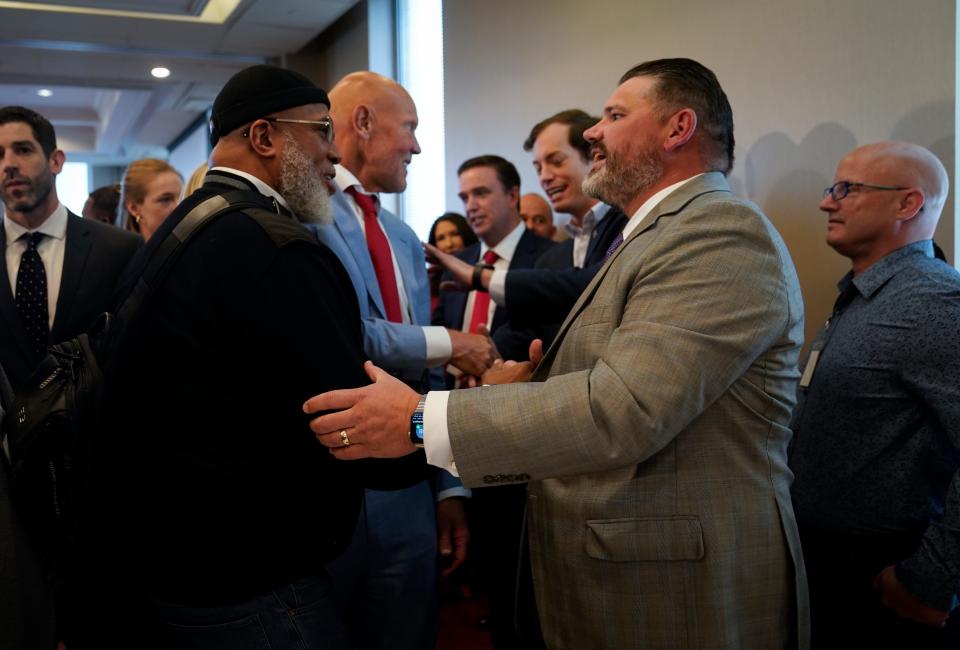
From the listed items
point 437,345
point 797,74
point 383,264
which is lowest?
point 437,345

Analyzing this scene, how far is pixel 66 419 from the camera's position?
1.30 meters

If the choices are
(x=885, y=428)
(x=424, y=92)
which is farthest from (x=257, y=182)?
(x=424, y=92)

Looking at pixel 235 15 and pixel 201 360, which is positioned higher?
pixel 235 15

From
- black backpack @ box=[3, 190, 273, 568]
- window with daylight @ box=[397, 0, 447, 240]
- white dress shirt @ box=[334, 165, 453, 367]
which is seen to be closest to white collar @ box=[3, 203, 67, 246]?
white dress shirt @ box=[334, 165, 453, 367]

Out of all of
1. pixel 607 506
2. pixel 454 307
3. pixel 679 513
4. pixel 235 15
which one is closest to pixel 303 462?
pixel 607 506

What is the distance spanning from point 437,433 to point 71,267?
1.85 metres

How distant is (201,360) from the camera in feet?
4.31

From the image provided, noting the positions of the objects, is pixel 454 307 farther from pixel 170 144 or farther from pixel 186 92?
pixel 170 144

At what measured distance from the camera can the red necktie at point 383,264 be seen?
7.00ft

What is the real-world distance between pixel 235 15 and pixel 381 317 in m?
5.39

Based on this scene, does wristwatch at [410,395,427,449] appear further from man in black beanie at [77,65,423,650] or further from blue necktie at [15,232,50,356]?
blue necktie at [15,232,50,356]

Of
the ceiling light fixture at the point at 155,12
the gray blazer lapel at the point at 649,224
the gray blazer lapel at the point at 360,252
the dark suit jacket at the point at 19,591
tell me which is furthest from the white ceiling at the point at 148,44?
the dark suit jacket at the point at 19,591

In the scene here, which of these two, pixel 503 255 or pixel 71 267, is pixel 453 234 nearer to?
pixel 503 255

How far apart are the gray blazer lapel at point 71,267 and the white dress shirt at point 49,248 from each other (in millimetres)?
21
